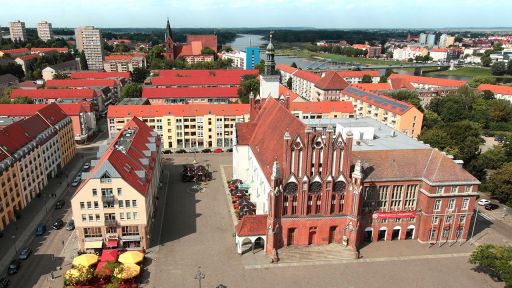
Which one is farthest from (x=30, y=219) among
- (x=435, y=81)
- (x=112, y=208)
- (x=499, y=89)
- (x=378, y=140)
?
(x=499, y=89)

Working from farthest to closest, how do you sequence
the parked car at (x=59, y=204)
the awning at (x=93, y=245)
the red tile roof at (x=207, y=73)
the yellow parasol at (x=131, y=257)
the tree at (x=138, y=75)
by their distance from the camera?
the tree at (x=138, y=75) → the red tile roof at (x=207, y=73) → the parked car at (x=59, y=204) → the awning at (x=93, y=245) → the yellow parasol at (x=131, y=257)

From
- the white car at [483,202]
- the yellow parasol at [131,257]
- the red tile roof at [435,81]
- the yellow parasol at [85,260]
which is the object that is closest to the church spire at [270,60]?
the white car at [483,202]

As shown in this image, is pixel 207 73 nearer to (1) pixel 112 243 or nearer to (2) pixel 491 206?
(1) pixel 112 243

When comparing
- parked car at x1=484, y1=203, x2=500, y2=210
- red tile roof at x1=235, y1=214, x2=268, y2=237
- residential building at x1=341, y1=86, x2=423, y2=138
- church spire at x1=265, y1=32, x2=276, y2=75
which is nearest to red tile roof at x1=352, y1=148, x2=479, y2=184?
red tile roof at x1=235, y1=214, x2=268, y2=237

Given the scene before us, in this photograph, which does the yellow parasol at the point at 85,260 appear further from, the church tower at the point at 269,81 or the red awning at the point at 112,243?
the church tower at the point at 269,81

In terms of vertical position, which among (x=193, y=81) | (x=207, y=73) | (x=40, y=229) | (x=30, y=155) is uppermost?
(x=207, y=73)

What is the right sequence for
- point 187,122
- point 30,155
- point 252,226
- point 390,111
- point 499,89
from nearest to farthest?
point 252,226, point 30,155, point 187,122, point 390,111, point 499,89

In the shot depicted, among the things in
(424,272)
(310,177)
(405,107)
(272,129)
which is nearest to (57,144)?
(272,129)
